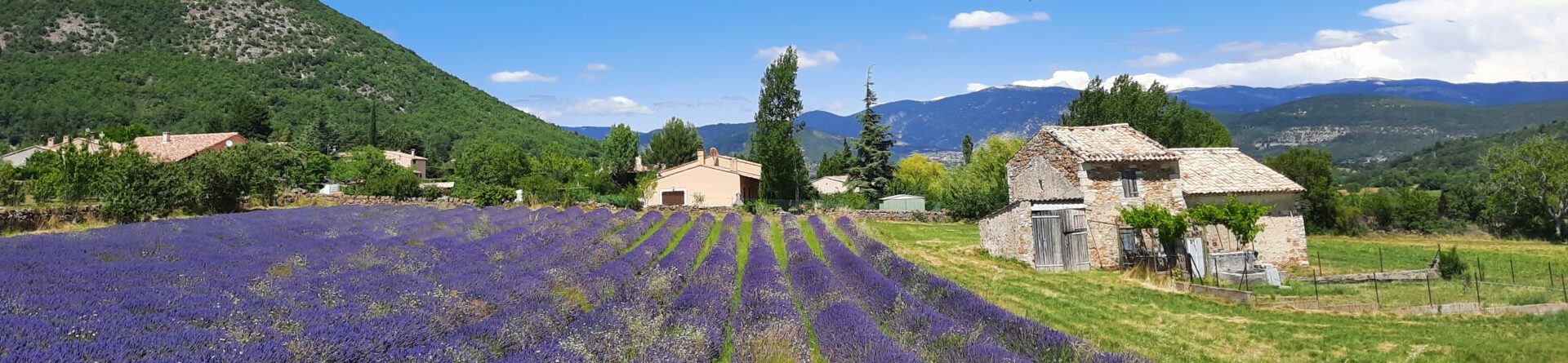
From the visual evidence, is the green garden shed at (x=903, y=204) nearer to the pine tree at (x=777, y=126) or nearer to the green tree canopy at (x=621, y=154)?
the pine tree at (x=777, y=126)

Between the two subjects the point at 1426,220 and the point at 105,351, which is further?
the point at 1426,220

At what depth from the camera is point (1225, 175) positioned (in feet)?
82.2

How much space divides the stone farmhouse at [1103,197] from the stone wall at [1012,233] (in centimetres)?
3

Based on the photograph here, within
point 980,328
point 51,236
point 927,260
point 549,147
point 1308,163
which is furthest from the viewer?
point 549,147

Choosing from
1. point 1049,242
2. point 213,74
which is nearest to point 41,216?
point 1049,242

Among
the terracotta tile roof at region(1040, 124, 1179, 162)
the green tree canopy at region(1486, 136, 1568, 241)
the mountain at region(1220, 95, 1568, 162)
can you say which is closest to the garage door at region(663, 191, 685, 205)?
the terracotta tile roof at region(1040, 124, 1179, 162)

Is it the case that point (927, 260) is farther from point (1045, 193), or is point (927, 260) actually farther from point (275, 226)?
point (275, 226)

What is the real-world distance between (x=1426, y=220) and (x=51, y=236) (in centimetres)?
6315

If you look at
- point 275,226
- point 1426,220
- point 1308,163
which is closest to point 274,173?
point 275,226

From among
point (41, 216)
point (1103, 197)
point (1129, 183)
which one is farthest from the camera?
point (41, 216)

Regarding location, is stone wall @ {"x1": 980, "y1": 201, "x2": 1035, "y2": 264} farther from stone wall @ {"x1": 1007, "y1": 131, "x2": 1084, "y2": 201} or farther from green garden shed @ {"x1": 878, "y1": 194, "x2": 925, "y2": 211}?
green garden shed @ {"x1": 878, "y1": 194, "x2": 925, "y2": 211}

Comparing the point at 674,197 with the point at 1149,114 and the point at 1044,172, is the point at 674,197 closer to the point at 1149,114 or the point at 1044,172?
the point at 1149,114

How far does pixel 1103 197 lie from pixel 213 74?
10088cm

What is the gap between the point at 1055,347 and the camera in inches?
311
